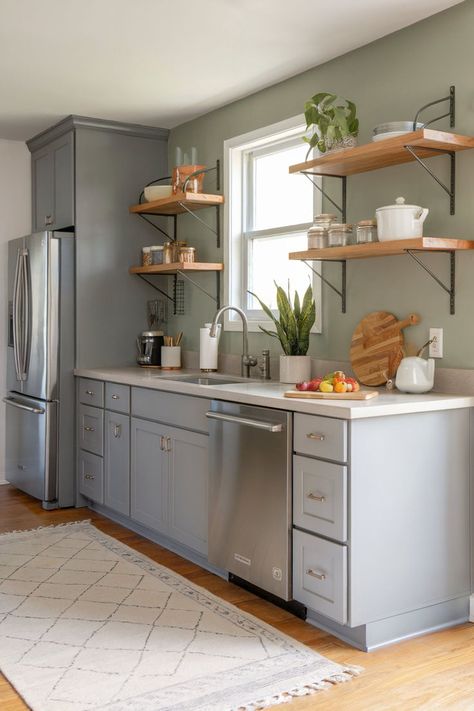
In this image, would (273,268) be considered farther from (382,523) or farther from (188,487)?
(382,523)

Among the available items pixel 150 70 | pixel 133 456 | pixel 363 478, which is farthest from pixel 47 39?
pixel 363 478

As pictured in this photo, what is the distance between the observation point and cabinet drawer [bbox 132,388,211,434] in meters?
3.40

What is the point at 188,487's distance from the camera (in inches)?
138

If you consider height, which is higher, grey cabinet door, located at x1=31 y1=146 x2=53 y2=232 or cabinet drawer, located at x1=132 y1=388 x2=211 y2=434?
grey cabinet door, located at x1=31 y1=146 x2=53 y2=232


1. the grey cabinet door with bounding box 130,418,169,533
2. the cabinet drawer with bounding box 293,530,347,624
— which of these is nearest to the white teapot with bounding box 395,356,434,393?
the cabinet drawer with bounding box 293,530,347,624

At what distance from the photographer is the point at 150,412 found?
3840 mm

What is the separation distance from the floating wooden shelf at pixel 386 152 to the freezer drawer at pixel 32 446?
2.26 m

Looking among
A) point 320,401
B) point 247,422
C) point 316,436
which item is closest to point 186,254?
point 247,422

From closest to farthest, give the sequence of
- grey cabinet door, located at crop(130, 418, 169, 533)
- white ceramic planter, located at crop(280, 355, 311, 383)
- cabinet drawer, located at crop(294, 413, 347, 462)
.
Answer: cabinet drawer, located at crop(294, 413, 347, 462) → white ceramic planter, located at crop(280, 355, 311, 383) → grey cabinet door, located at crop(130, 418, 169, 533)

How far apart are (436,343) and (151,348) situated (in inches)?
82.1

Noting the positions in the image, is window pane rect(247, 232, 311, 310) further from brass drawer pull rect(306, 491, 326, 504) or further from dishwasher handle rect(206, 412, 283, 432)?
brass drawer pull rect(306, 491, 326, 504)

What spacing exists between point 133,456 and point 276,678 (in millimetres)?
1793

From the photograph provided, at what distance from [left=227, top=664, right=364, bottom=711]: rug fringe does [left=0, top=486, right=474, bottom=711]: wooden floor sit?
24mm

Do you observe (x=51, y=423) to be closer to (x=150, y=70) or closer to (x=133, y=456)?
(x=133, y=456)
